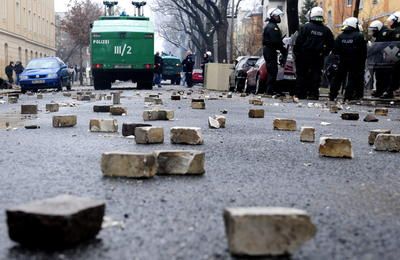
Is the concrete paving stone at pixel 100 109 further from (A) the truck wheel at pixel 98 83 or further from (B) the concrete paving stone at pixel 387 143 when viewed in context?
(A) the truck wheel at pixel 98 83

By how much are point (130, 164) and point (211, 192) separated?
1.58 feet

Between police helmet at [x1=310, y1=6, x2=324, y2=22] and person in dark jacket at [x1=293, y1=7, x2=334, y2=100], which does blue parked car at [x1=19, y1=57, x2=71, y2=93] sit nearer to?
person in dark jacket at [x1=293, y1=7, x2=334, y2=100]

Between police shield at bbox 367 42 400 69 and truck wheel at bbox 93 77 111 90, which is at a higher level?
police shield at bbox 367 42 400 69

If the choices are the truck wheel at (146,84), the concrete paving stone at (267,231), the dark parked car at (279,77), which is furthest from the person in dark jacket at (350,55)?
the concrete paving stone at (267,231)

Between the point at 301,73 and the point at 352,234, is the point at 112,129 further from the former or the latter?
the point at 301,73

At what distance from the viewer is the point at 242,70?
2414cm

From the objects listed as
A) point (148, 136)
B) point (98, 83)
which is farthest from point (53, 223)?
point (98, 83)

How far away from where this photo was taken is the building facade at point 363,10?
37969 mm

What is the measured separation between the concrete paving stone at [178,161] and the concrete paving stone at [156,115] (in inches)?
161

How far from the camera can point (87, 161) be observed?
4234 mm

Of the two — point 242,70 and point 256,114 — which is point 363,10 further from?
point 256,114

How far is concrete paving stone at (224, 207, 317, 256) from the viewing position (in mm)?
1930

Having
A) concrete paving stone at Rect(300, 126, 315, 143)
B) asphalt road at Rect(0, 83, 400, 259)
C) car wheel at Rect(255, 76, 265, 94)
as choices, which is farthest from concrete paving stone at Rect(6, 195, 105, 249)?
car wheel at Rect(255, 76, 265, 94)

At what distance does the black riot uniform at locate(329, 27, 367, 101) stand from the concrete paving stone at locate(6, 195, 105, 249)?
13561 millimetres
